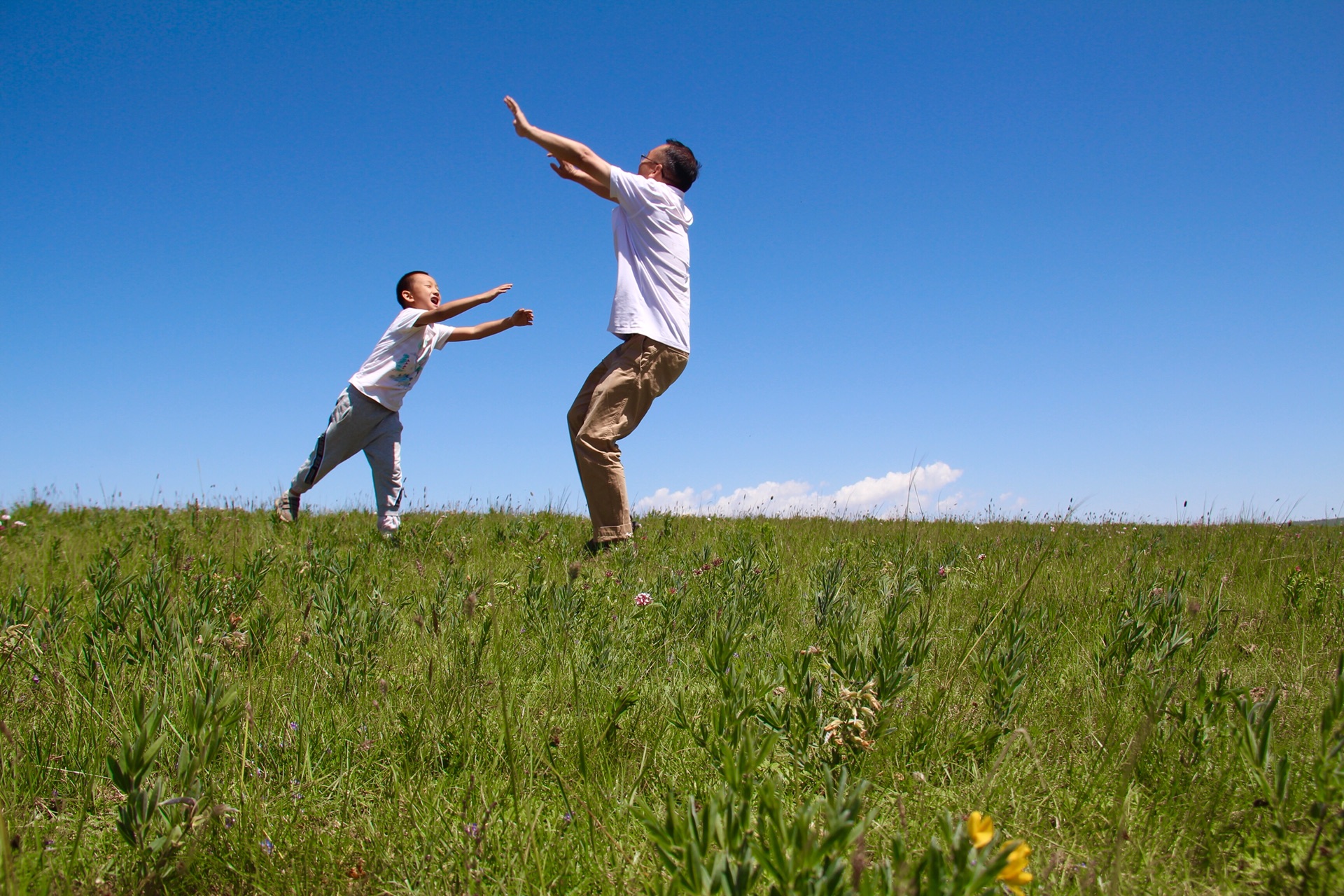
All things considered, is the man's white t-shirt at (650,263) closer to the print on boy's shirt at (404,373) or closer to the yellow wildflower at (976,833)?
the print on boy's shirt at (404,373)

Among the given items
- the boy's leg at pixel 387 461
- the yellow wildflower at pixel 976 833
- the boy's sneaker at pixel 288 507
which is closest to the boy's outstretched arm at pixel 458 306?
the boy's leg at pixel 387 461

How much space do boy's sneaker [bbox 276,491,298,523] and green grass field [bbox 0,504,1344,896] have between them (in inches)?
137

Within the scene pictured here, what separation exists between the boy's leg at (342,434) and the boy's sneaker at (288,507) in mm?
140

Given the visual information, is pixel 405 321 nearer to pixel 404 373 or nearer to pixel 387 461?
pixel 404 373

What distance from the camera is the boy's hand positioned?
5930 mm

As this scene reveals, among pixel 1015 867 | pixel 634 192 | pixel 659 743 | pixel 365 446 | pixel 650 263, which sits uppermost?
pixel 634 192

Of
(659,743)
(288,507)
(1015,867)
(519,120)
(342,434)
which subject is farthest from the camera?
(288,507)

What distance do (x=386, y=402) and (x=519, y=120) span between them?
283 cm

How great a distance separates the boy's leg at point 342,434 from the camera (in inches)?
276

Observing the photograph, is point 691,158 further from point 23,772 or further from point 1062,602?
point 23,772

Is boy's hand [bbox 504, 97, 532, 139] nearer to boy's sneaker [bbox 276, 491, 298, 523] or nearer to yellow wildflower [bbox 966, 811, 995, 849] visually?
boy's sneaker [bbox 276, 491, 298, 523]

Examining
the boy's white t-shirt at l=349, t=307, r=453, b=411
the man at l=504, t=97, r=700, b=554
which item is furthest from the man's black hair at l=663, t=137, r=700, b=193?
the boy's white t-shirt at l=349, t=307, r=453, b=411

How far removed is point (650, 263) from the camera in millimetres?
6121

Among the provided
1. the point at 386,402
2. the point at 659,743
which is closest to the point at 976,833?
the point at 659,743
